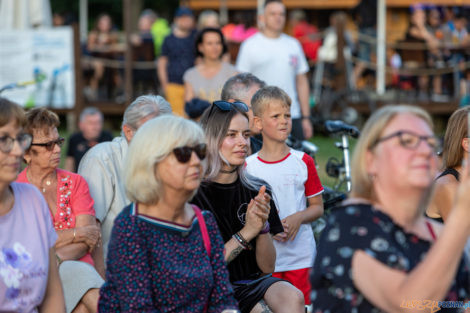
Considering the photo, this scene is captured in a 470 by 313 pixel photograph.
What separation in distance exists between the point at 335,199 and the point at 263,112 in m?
0.92

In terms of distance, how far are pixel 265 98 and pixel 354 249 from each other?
2566 millimetres

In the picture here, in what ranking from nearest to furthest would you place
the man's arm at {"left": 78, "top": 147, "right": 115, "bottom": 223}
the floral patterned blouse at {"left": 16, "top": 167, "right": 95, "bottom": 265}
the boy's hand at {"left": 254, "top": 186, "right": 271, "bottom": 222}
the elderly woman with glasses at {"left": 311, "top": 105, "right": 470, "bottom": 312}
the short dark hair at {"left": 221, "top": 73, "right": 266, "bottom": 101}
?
the elderly woman with glasses at {"left": 311, "top": 105, "right": 470, "bottom": 312}, the boy's hand at {"left": 254, "top": 186, "right": 271, "bottom": 222}, the floral patterned blouse at {"left": 16, "top": 167, "right": 95, "bottom": 265}, the man's arm at {"left": 78, "top": 147, "right": 115, "bottom": 223}, the short dark hair at {"left": 221, "top": 73, "right": 266, "bottom": 101}

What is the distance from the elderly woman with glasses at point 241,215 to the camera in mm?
4031

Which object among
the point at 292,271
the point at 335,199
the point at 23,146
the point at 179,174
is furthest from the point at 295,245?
the point at 23,146

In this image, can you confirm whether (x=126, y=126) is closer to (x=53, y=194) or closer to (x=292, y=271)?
(x=53, y=194)

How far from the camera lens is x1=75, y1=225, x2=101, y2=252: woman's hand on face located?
429 centimetres

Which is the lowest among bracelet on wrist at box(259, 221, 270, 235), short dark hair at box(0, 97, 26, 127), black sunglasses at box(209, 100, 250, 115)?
bracelet on wrist at box(259, 221, 270, 235)

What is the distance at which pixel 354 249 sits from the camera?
2.79m

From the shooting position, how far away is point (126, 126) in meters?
4.86

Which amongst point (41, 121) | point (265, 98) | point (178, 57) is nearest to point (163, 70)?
point (178, 57)

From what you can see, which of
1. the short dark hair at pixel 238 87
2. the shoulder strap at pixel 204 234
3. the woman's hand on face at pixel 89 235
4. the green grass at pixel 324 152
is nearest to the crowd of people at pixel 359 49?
the green grass at pixel 324 152

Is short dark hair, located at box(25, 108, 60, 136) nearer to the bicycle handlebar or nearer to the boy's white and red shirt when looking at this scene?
the boy's white and red shirt

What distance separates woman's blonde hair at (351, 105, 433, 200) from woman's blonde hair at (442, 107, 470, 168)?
1.54 m

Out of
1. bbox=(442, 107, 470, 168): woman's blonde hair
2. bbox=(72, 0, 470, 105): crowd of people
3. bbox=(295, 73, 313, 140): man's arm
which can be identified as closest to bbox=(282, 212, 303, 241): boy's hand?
bbox=(442, 107, 470, 168): woman's blonde hair
